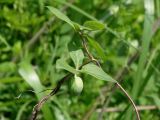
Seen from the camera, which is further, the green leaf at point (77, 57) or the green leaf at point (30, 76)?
the green leaf at point (30, 76)

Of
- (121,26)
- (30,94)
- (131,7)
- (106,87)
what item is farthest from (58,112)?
(131,7)

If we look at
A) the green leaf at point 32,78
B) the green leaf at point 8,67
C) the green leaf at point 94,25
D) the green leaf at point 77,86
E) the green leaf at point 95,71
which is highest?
the green leaf at point 94,25

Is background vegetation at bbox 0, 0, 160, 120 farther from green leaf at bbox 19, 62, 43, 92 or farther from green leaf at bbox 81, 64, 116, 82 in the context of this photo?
green leaf at bbox 81, 64, 116, 82

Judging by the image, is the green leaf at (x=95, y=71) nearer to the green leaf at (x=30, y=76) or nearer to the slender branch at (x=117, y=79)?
the green leaf at (x=30, y=76)

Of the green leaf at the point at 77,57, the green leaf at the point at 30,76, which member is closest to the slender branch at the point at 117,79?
the green leaf at the point at 30,76

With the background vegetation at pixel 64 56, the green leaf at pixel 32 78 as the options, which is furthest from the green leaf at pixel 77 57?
the background vegetation at pixel 64 56

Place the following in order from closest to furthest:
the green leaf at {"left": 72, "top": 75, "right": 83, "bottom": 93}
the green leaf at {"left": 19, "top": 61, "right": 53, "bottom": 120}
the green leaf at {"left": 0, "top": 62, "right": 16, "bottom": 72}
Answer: the green leaf at {"left": 72, "top": 75, "right": 83, "bottom": 93} → the green leaf at {"left": 19, "top": 61, "right": 53, "bottom": 120} → the green leaf at {"left": 0, "top": 62, "right": 16, "bottom": 72}

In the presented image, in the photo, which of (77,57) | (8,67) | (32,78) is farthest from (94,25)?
(8,67)

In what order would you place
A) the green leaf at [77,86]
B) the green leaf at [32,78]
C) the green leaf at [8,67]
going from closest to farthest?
the green leaf at [77,86], the green leaf at [32,78], the green leaf at [8,67]

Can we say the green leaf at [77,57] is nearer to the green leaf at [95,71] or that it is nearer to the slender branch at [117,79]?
the green leaf at [95,71]

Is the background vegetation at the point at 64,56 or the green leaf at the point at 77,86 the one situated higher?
the green leaf at the point at 77,86

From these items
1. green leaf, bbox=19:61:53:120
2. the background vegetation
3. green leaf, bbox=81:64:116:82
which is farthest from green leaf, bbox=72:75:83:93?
the background vegetation

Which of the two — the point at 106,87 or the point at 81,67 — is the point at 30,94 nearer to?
the point at 106,87

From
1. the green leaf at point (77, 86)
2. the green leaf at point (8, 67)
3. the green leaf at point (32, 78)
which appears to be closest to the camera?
the green leaf at point (77, 86)
